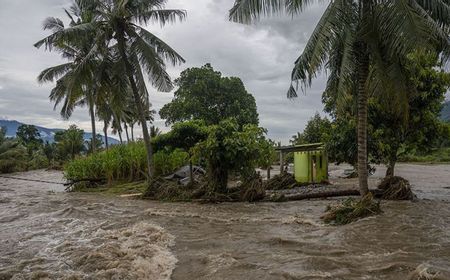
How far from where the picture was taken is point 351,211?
30.4 ft

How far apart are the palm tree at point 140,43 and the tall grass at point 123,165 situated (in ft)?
10.6

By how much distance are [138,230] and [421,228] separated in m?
6.15

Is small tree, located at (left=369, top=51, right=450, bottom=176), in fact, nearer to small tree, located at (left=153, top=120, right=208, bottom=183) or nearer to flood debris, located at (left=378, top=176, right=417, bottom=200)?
flood debris, located at (left=378, top=176, right=417, bottom=200)

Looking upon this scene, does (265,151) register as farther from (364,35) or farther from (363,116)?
(364,35)

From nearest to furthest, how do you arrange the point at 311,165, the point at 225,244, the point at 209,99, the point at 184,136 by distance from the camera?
the point at 225,244, the point at 184,136, the point at 311,165, the point at 209,99

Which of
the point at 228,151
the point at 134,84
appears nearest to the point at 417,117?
the point at 228,151

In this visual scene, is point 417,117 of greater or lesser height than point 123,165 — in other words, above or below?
above

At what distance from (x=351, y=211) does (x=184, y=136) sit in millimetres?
9409

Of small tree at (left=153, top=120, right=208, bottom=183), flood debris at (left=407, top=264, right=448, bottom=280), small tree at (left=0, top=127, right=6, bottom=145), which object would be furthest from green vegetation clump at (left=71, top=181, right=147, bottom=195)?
small tree at (left=0, top=127, right=6, bottom=145)

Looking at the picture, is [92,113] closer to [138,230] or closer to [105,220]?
[105,220]

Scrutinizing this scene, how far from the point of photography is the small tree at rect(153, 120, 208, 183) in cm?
1673

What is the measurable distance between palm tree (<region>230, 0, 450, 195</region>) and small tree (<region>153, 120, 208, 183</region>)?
671cm

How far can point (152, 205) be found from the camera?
13.2 m

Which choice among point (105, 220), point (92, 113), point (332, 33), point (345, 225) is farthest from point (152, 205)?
point (92, 113)
